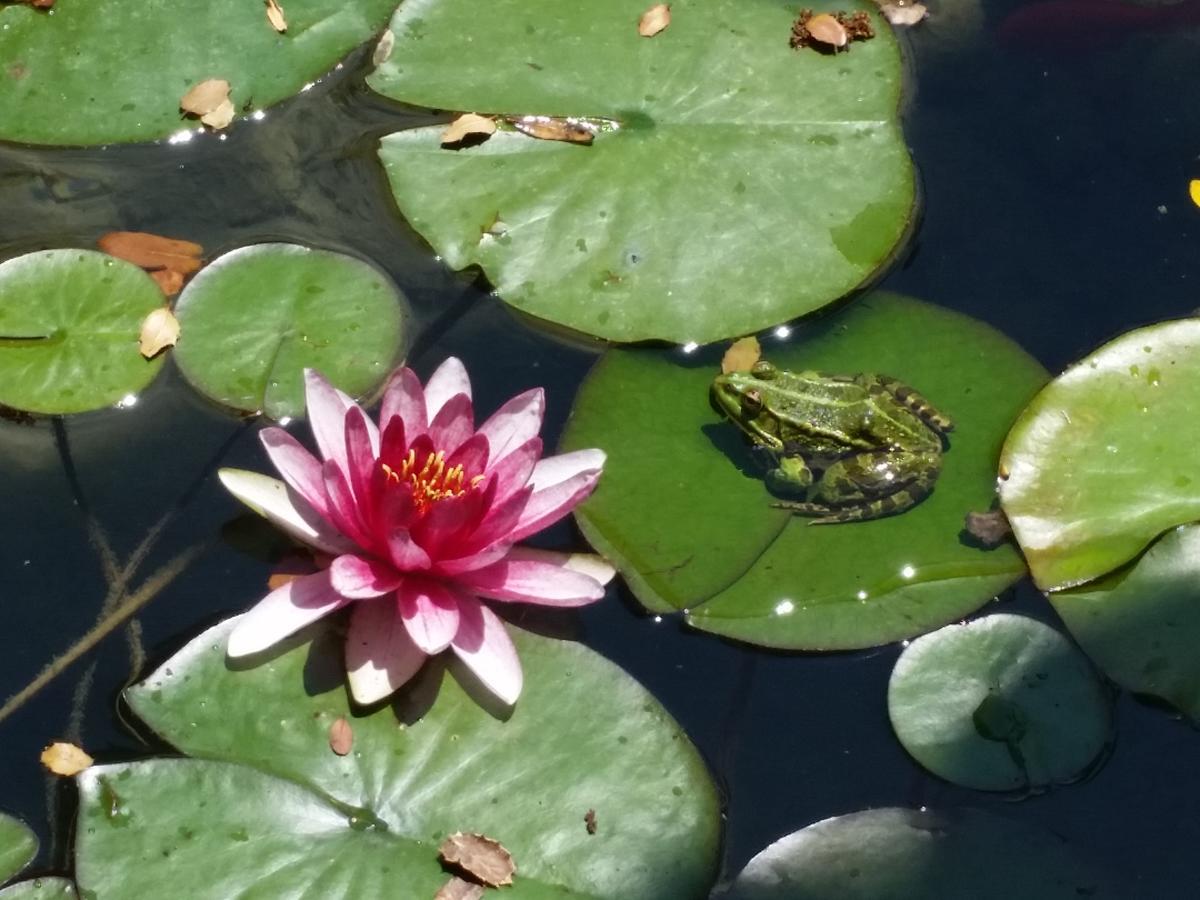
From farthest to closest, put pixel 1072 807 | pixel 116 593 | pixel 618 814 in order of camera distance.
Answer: pixel 116 593 < pixel 1072 807 < pixel 618 814

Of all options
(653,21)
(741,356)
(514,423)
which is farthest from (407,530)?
(653,21)

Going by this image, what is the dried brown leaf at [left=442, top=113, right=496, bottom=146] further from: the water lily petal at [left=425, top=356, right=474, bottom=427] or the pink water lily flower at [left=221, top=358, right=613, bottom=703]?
the pink water lily flower at [left=221, top=358, right=613, bottom=703]

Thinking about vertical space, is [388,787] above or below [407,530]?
below

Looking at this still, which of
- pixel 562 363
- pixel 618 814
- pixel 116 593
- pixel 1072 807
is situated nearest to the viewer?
pixel 618 814

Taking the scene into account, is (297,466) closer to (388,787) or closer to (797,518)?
(388,787)

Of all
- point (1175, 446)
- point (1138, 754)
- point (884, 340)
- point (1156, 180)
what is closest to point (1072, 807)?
point (1138, 754)

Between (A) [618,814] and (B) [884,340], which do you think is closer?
(A) [618,814]

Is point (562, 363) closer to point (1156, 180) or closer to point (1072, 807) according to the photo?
point (1072, 807)
